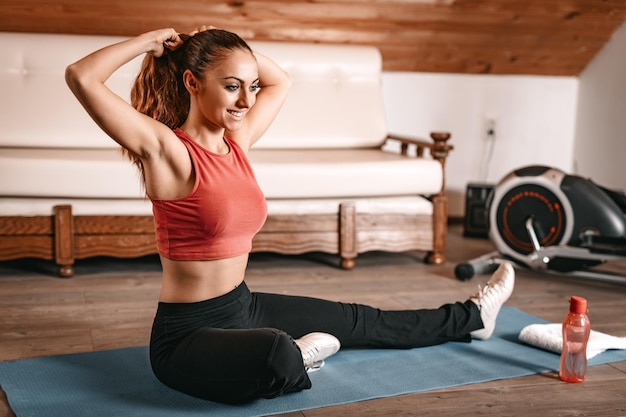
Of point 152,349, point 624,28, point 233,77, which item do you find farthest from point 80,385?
point 624,28

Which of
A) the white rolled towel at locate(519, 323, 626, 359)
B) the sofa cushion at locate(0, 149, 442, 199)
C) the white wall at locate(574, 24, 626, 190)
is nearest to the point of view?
the white rolled towel at locate(519, 323, 626, 359)

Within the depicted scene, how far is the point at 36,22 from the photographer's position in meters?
3.92

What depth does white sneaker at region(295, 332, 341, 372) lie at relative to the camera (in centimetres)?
214

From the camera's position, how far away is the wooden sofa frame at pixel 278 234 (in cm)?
325

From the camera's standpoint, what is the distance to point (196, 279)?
197 centimetres

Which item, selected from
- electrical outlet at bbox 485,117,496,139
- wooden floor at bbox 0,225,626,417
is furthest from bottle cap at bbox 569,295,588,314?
electrical outlet at bbox 485,117,496,139

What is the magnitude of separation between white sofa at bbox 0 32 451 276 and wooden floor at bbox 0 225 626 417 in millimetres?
134

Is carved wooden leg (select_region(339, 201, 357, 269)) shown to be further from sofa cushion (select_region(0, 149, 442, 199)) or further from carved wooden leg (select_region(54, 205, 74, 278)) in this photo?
carved wooden leg (select_region(54, 205, 74, 278))

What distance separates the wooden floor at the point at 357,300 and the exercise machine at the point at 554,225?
0.08 meters

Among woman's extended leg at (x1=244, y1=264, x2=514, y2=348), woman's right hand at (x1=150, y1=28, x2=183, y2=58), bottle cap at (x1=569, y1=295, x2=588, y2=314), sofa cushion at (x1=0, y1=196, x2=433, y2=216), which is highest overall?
woman's right hand at (x1=150, y1=28, x2=183, y2=58)

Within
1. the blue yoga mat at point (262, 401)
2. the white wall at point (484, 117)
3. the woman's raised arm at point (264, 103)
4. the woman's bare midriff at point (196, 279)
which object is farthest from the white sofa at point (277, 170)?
the woman's bare midriff at point (196, 279)

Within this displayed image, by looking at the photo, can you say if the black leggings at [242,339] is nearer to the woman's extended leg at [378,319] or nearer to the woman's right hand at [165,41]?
the woman's extended leg at [378,319]

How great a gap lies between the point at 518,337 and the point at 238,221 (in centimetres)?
109

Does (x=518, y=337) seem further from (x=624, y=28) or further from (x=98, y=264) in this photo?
(x=624, y=28)
